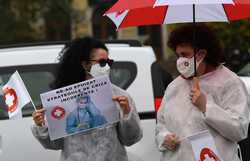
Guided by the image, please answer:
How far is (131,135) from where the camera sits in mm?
4230

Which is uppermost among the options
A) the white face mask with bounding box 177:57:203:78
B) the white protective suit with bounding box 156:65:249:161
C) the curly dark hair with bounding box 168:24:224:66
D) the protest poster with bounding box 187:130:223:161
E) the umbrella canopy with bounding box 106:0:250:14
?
the umbrella canopy with bounding box 106:0:250:14

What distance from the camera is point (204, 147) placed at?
4.04m

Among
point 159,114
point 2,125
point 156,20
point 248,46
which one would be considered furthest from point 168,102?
point 248,46

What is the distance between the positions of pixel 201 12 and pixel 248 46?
18102mm

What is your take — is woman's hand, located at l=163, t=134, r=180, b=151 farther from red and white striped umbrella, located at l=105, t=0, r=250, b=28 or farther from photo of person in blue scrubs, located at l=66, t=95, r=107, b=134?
red and white striped umbrella, located at l=105, t=0, r=250, b=28

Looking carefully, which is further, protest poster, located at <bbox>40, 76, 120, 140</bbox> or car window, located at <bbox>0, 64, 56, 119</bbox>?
car window, located at <bbox>0, 64, 56, 119</bbox>

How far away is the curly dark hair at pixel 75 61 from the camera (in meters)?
4.28

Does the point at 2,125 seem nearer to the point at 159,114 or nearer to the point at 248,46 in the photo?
the point at 159,114

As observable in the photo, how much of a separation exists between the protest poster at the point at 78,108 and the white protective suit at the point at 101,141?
1.8 inches

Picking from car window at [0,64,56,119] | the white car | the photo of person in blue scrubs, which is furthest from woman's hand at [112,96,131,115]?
car window at [0,64,56,119]

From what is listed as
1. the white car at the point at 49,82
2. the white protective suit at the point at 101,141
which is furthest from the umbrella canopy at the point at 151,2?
the white car at the point at 49,82

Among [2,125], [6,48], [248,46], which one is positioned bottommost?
[248,46]

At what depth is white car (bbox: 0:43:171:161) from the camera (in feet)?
17.3

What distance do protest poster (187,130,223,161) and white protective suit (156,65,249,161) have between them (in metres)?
0.04
